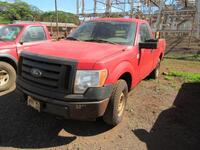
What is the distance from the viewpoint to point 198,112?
16.1ft

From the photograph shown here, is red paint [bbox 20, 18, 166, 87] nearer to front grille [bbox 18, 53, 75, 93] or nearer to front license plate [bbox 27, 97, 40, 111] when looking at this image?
front grille [bbox 18, 53, 75, 93]

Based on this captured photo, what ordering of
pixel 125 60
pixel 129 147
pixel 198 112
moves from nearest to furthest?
1. pixel 129 147
2. pixel 125 60
3. pixel 198 112

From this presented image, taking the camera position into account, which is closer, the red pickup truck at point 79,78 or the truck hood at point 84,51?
the red pickup truck at point 79,78

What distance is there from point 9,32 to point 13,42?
0.68m

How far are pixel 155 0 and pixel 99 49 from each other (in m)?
18.3

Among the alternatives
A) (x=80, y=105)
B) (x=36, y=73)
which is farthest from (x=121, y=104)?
(x=36, y=73)

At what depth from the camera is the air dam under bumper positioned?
3168mm

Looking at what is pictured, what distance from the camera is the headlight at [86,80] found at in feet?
10.4

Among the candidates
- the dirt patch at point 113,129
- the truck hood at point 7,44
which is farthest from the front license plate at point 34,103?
the truck hood at point 7,44

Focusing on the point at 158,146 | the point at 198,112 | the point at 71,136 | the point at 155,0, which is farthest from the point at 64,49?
the point at 155,0

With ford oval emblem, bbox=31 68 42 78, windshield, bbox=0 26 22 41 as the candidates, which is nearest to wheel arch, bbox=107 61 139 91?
ford oval emblem, bbox=31 68 42 78

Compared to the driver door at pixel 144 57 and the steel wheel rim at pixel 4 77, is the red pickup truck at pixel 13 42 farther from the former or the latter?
the driver door at pixel 144 57

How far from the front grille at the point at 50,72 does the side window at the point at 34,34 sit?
2.88 m

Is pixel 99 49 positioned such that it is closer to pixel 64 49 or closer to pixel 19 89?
pixel 64 49
